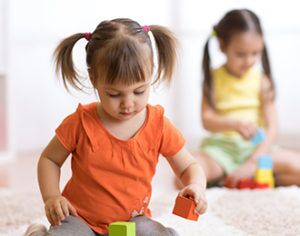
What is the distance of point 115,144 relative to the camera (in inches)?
44.5

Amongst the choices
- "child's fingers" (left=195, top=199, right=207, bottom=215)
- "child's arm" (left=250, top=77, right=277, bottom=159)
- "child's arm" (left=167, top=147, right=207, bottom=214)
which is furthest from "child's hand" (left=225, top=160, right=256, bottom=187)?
"child's fingers" (left=195, top=199, right=207, bottom=215)

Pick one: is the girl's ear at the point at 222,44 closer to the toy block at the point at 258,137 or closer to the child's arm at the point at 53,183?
the toy block at the point at 258,137

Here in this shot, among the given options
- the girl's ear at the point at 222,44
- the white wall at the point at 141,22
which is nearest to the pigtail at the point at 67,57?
the girl's ear at the point at 222,44

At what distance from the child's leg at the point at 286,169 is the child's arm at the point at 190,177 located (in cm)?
85

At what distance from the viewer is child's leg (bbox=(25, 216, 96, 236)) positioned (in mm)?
1055


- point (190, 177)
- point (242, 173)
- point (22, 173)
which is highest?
point (190, 177)

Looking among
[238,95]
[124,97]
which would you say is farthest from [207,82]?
[124,97]

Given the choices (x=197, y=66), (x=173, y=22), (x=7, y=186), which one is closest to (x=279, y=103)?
(x=197, y=66)

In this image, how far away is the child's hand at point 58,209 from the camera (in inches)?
41.2

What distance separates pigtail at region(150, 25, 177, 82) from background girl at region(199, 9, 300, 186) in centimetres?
80

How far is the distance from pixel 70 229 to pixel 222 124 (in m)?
1.03

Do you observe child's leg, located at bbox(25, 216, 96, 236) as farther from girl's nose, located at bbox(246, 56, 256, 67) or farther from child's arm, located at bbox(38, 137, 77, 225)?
girl's nose, located at bbox(246, 56, 256, 67)

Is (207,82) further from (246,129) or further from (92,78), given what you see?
(92,78)

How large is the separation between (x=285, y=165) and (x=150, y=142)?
3.05 feet
